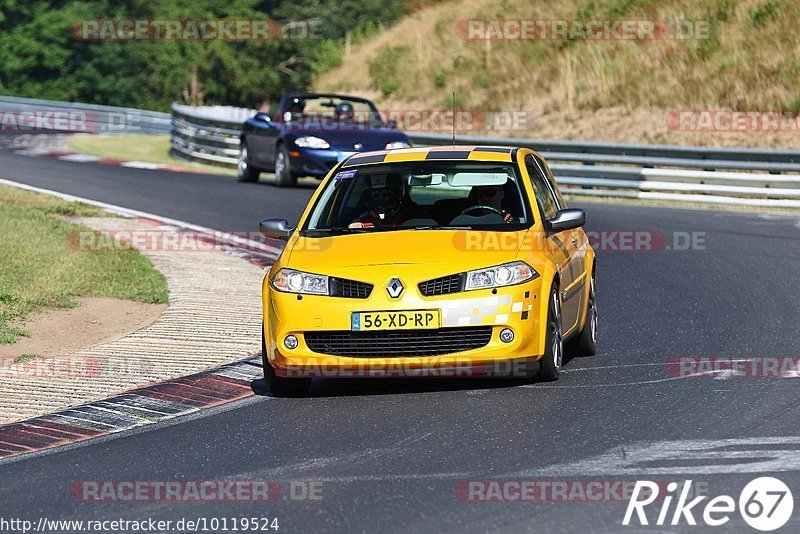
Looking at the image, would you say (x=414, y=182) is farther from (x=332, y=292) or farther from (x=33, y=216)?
(x=33, y=216)

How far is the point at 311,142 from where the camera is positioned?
80.7 feet

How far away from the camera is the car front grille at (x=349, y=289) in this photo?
29.3ft

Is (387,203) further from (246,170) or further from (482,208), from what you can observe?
(246,170)

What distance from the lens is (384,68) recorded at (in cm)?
4809

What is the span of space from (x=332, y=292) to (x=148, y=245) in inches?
341

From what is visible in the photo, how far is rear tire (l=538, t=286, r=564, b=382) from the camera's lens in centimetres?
918

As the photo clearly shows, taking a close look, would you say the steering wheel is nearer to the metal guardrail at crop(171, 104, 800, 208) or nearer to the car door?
the car door

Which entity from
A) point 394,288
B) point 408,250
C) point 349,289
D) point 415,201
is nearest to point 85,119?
point 415,201

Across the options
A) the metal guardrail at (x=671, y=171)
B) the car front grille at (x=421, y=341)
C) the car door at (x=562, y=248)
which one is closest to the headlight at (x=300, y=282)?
the car front grille at (x=421, y=341)

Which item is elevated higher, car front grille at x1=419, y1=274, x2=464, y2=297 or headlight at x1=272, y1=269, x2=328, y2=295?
car front grille at x1=419, y1=274, x2=464, y2=297

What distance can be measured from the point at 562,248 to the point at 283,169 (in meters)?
15.7

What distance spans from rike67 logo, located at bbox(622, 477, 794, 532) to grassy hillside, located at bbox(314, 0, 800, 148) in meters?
23.1

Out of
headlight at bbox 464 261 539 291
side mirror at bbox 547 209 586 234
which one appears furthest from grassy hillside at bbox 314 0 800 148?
headlight at bbox 464 261 539 291

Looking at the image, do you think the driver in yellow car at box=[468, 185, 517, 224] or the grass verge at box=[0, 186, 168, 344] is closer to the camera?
the driver in yellow car at box=[468, 185, 517, 224]
